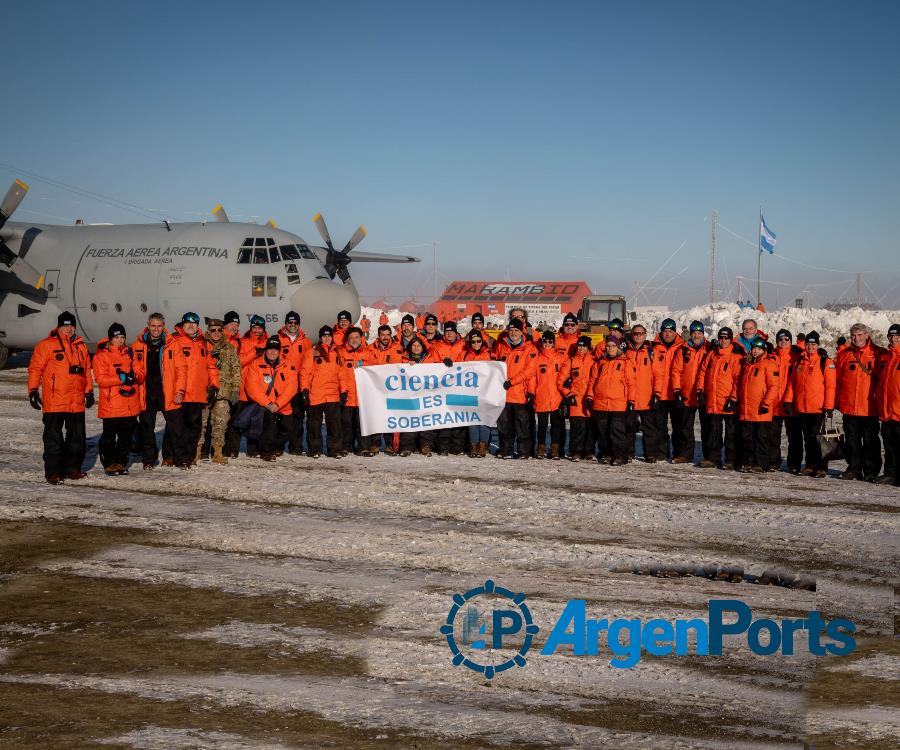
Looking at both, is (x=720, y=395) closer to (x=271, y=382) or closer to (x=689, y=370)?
(x=689, y=370)

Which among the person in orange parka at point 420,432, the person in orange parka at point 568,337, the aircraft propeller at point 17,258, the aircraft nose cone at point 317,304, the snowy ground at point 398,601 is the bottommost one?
the snowy ground at point 398,601

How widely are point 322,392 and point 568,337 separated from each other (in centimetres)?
412

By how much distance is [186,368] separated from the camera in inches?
423

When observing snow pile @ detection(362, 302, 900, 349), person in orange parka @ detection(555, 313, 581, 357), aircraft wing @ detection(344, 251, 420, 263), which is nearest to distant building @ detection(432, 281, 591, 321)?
snow pile @ detection(362, 302, 900, 349)

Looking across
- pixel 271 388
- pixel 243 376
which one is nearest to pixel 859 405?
pixel 271 388

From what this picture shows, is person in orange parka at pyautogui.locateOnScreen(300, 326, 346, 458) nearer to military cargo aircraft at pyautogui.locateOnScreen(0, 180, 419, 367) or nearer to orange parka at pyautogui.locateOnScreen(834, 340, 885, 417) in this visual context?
orange parka at pyautogui.locateOnScreen(834, 340, 885, 417)

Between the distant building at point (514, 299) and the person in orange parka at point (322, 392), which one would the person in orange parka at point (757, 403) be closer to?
the person in orange parka at point (322, 392)

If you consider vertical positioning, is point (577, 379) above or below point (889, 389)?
above

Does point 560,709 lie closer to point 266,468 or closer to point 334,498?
point 334,498

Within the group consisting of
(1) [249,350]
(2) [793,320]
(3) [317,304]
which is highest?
(2) [793,320]

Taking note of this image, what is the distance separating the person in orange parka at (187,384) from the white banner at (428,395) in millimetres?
2287

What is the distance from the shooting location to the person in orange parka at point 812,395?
1112 centimetres

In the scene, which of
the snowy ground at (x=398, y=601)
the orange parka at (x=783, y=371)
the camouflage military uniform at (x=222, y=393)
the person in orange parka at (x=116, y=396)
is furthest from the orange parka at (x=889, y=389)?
the person in orange parka at (x=116, y=396)

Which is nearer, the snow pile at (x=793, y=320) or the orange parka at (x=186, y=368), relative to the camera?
the orange parka at (x=186, y=368)
